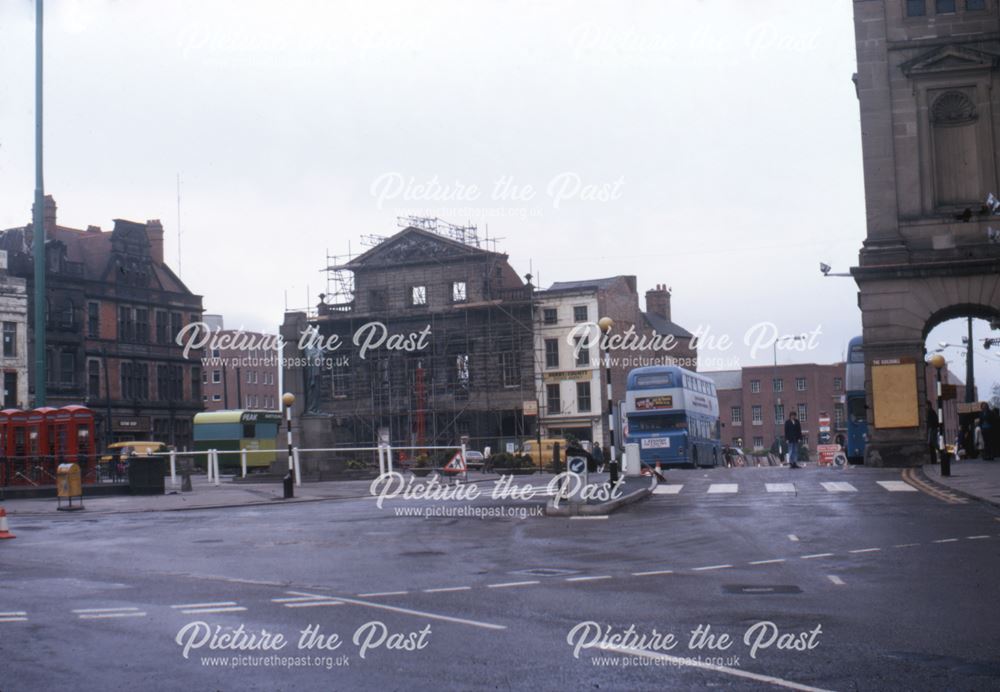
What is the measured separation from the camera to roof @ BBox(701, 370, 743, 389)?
120375 mm

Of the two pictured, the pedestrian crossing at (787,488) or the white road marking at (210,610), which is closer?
the white road marking at (210,610)

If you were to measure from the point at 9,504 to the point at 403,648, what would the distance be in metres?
24.8

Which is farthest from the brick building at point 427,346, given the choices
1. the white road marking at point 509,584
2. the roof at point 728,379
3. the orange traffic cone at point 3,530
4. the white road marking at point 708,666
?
the white road marking at point 708,666

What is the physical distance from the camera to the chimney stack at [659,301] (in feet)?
317

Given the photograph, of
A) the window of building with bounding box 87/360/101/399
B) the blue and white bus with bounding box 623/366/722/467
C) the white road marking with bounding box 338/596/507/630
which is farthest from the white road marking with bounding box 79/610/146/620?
the window of building with bounding box 87/360/101/399

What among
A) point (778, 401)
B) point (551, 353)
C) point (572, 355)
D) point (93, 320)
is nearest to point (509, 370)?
point (551, 353)

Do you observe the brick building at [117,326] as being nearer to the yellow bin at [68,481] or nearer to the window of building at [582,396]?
the window of building at [582,396]

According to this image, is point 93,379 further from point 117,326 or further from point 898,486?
point 898,486

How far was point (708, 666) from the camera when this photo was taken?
807 centimetres

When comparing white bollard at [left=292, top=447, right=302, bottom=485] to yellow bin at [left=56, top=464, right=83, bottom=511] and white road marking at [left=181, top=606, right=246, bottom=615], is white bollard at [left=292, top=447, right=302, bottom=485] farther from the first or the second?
white road marking at [left=181, top=606, right=246, bottom=615]

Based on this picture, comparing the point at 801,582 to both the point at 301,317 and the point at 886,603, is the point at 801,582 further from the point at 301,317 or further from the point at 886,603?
the point at 301,317

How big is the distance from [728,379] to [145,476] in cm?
9446

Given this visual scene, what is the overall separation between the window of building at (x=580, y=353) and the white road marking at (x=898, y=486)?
51601 mm

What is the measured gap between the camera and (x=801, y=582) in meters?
12.3
